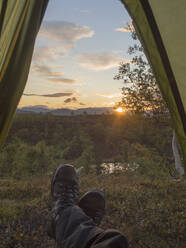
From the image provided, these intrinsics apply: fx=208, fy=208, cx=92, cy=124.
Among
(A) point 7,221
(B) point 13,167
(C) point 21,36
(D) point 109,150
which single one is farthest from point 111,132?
(C) point 21,36

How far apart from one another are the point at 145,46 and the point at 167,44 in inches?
6.4

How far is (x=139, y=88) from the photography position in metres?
7.08

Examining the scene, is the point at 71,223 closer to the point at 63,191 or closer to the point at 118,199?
the point at 63,191

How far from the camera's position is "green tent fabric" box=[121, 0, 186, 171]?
98 cm

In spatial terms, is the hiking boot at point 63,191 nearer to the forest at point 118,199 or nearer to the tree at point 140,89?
the forest at point 118,199

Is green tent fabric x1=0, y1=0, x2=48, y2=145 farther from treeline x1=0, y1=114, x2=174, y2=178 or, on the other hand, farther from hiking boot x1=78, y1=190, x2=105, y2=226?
treeline x1=0, y1=114, x2=174, y2=178

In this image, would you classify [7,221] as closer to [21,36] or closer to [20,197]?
[20,197]

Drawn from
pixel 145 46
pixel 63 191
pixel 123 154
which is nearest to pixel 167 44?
pixel 145 46

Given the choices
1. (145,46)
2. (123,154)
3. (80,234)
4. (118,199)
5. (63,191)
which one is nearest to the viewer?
(145,46)

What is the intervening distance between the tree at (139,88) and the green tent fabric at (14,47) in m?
5.73

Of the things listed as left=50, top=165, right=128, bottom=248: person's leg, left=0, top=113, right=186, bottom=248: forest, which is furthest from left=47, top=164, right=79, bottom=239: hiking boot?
left=0, top=113, right=186, bottom=248: forest

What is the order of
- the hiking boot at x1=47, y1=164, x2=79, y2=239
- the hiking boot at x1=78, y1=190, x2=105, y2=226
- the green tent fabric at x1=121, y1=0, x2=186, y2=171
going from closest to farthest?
the green tent fabric at x1=121, y1=0, x2=186, y2=171 < the hiking boot at x1=47, y1=164, x2=79, y2=239 < the hiking boot at x1=78, y1=190, x2=105, y2=226

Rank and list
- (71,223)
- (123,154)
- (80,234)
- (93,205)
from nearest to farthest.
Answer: (80,234) < (71,223) < (93,205) < (123,154)

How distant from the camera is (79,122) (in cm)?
2684
